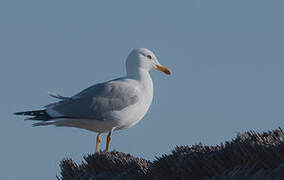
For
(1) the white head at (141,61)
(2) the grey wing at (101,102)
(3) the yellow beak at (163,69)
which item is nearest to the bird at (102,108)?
(2) the grey wing at (101,102)

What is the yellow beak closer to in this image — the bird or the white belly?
the bird

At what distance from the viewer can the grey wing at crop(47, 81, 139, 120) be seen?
980 cm

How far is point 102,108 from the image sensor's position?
984cm

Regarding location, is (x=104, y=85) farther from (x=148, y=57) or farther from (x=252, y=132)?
(x=252, y=132)

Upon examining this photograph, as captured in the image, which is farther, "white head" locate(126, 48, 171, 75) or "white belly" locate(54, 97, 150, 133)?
"white head" locate(126, 48, 171, 75)

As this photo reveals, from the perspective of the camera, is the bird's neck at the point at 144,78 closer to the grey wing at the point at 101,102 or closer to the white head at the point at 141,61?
the white head at the point at 141,61

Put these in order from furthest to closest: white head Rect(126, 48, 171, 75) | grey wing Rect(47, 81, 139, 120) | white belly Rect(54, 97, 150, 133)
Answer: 1. white head Rect(126, 48, 171, 75)
2. grey wing Rect(47, 81, 139, 120)
3. white belly Rect(54, 97, 150, 133)

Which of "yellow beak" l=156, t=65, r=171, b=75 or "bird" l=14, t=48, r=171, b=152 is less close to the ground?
"yellow beak" l=156, t=65, r=171, b=75

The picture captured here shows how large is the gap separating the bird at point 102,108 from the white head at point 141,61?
0.72 m

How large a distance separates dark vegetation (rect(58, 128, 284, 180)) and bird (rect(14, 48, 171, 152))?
11.0 ft

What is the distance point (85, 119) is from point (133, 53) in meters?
2.04

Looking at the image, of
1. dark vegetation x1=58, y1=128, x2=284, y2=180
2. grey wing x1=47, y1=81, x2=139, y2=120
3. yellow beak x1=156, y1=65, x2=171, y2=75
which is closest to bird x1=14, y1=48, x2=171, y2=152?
grey wing x1=47, y1=81, x2=139, y2=120

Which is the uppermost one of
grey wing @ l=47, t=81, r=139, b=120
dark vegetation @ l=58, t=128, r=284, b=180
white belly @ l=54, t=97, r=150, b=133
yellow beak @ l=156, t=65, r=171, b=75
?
yellow beak @ l=156, t=65, r=171, b=75

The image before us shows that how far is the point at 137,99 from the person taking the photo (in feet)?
32.4
